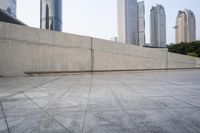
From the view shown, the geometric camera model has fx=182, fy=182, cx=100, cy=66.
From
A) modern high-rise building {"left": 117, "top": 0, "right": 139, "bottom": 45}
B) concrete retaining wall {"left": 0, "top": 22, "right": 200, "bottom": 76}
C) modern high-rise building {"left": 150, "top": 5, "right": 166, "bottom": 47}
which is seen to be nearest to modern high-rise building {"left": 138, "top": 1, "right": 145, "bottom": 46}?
modern high-rise building {"left": 150, "top": 5, "right": 166, "bottom": 47}

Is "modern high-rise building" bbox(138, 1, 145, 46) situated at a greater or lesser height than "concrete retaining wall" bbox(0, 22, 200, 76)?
greater

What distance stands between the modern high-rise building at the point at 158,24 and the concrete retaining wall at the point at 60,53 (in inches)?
3099

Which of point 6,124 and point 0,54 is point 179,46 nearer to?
point 0,54

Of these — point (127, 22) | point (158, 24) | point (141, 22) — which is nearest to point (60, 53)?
point (127, 22)

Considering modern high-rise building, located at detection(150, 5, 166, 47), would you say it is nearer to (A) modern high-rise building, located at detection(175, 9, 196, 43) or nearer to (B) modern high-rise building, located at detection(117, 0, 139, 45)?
(A) modern high-rise building, located at detection(175, 9, 196, 43)

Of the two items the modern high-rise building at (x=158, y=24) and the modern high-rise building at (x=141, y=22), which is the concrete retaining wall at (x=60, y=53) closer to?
the modern high-rise building at (x=141, y=22)

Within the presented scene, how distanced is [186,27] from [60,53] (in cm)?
9721

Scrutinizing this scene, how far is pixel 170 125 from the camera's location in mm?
3389

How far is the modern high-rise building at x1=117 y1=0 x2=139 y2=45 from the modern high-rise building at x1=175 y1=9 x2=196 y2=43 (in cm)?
2911

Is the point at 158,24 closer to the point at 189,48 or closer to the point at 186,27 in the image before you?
the point at 186,27

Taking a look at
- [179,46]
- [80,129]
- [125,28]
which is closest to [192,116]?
[80,129]

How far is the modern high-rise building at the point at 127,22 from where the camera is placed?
272ft

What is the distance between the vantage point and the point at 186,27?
98.3 meters

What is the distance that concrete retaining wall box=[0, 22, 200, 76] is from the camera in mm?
15297
